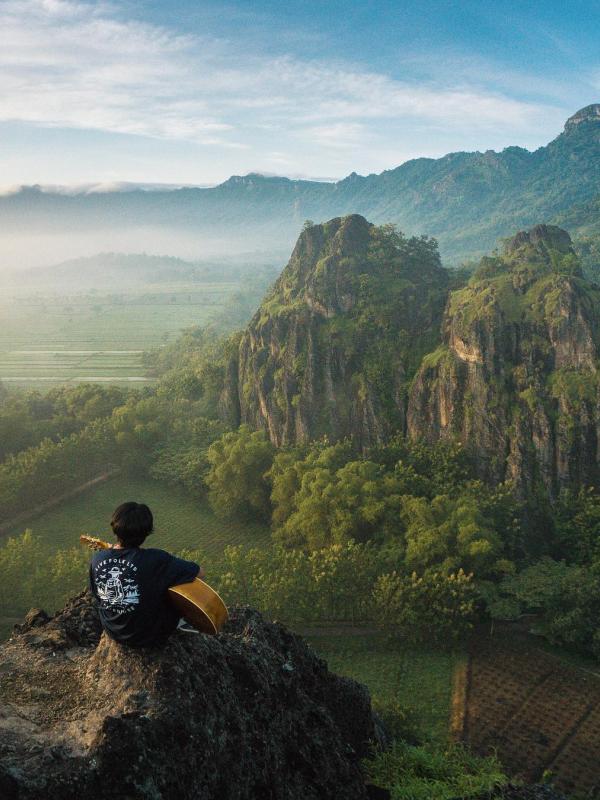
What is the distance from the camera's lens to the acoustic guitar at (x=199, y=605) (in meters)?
5.98

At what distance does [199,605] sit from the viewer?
5953 mm

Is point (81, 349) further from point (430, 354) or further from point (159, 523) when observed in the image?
point (430, 354)

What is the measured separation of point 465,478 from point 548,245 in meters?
26.7

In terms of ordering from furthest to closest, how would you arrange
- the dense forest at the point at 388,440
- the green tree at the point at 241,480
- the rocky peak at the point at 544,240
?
the rocky peak at the point at 544,240 < the green tree at the point at 241,480 < the dense forest at the point at 388,440

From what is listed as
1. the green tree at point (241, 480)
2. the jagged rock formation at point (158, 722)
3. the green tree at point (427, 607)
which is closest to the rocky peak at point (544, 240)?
the green tree at point (241, 480)

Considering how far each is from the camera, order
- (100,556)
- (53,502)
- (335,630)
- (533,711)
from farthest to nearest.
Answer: (53,502) < (335,630) < (533,711) < (100,556)

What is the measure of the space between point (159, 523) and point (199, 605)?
4241 cm

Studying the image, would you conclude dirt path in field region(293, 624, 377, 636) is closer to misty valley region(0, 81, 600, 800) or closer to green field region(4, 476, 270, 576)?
misty valley region(0, 81, 600, 800)

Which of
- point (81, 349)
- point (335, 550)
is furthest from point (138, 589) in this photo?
point (81, 349)

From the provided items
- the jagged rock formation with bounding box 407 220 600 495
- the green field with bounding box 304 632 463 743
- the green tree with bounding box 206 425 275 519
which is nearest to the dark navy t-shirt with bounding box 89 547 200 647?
the green field with bounding box 304 632 463 743

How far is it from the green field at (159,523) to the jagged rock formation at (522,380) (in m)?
17.3

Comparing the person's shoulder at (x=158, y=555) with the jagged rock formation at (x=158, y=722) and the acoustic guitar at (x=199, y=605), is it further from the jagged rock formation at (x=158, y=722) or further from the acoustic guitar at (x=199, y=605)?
the jagged rock formation at (x=158, y=722)

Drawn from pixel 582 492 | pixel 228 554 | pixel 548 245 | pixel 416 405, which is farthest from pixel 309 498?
pixel 548 245

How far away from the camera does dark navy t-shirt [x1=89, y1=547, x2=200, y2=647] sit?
20.3ft
